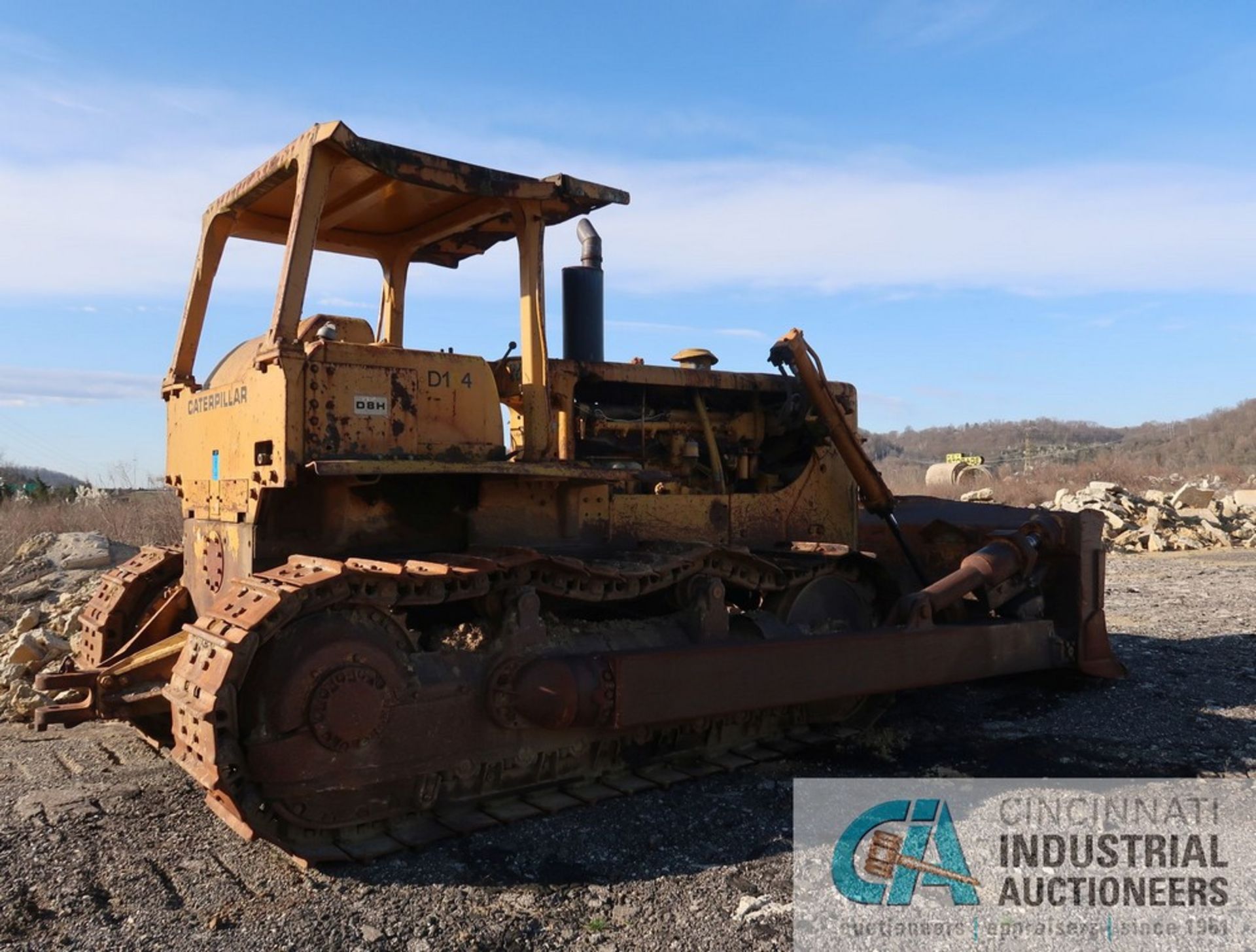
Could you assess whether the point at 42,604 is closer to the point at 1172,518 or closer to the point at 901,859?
the point at 901,859

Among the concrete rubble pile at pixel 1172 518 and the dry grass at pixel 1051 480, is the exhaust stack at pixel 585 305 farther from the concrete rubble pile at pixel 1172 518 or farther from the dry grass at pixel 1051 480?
the dry grass at pixel 1051 480

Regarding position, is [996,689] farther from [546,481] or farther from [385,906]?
[385,906]

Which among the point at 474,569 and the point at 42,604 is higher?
the point at 474,569

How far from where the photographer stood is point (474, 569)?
4742 mm

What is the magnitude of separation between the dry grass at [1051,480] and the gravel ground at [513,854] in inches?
782

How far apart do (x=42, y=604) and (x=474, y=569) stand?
6.88 meters

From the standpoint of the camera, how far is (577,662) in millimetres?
5121

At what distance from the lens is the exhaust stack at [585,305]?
659 centimetres

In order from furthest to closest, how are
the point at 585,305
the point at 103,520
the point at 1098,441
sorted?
the point at 1098,441 → the point at 103,520 → the point at 585,305

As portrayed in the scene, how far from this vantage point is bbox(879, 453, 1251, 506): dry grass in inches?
1111

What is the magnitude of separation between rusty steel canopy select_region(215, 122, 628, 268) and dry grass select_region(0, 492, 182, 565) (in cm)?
841

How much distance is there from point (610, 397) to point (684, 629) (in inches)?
66.3

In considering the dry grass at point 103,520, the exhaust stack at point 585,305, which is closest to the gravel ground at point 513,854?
the exhaust stack at point 585,305

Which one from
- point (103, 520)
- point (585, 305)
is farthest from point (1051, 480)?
point (585, 305)
